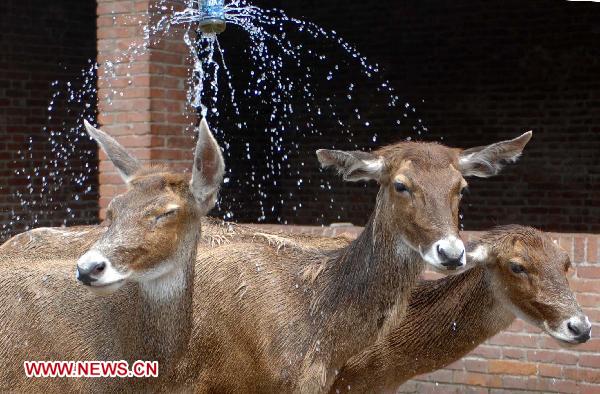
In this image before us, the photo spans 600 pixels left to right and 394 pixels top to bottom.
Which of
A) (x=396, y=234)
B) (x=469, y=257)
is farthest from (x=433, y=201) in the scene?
(x=469, y=257)

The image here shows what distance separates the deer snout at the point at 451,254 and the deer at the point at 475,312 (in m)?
0.95

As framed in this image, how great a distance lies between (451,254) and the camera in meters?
4.82

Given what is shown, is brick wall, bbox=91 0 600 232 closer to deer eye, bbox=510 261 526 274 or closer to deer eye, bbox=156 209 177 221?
deer eye, bbox=510 261 526 274

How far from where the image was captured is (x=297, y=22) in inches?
535

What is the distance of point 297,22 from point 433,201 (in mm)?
8937

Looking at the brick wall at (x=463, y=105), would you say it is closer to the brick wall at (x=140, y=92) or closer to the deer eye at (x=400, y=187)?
the brick wall at (x=140, y=92)

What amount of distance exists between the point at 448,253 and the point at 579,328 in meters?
1.20

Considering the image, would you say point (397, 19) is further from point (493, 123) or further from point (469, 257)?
point (469, 257)

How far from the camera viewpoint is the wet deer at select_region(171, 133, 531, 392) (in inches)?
205

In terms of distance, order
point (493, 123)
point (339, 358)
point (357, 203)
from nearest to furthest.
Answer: point (339, 358) < point (493, 123) < point (357, 203)

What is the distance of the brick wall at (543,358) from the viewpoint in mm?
7031

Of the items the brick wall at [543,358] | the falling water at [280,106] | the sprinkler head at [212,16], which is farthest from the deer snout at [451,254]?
the falling water at [280,106]

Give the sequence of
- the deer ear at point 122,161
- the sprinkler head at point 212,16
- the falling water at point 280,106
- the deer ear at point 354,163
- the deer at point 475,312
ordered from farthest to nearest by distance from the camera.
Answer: the falling water at point 280,106, the sprinkler head at point 212,16, the deer at point 475,312, the deer ear at point 354,163, the deer ear at point 122,161

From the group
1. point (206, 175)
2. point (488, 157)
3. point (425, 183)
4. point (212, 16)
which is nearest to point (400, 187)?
point (425, 183)
